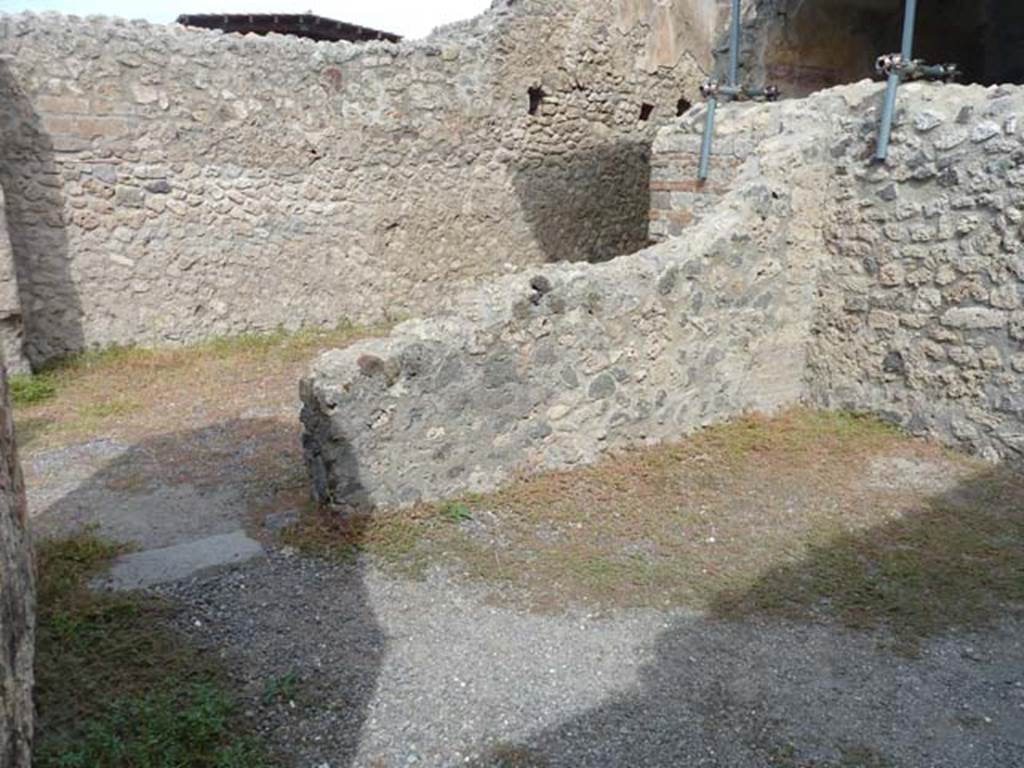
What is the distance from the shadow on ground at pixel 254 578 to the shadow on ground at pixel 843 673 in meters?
0.64

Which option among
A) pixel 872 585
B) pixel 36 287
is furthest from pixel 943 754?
pixel 36 287

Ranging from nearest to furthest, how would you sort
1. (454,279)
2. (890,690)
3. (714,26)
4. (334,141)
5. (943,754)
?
(943,754) < (890,690) < (334,141) < (454,279) < (714,26)

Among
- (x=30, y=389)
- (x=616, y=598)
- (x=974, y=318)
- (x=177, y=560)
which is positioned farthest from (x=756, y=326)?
(x=30, y=389)

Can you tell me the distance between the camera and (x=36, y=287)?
7012 mm

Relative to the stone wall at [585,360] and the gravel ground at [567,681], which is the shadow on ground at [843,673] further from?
the stone wall at [585,360]

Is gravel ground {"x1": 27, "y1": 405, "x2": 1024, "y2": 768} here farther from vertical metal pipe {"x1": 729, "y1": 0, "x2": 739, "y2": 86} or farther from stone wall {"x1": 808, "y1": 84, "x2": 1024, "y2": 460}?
vertical metal pipe {"x1": 729, "y1": 0, "x2": 739, "y2": 86}

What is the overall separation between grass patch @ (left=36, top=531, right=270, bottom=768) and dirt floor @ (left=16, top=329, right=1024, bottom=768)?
0.36 ft

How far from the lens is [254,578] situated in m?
3.73

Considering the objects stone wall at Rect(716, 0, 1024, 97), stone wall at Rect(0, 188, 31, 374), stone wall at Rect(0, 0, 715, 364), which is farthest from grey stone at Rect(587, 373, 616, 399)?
stone wall at Rect(0, 188, 31, 374)

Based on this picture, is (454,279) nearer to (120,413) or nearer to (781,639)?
(120,413)

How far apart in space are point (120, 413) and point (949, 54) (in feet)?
29.0

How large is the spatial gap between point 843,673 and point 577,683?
0.95 m

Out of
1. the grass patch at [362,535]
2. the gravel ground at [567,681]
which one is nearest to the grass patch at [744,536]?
the grass patch at [362,535]

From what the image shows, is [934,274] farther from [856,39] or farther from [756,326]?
[856,39]
